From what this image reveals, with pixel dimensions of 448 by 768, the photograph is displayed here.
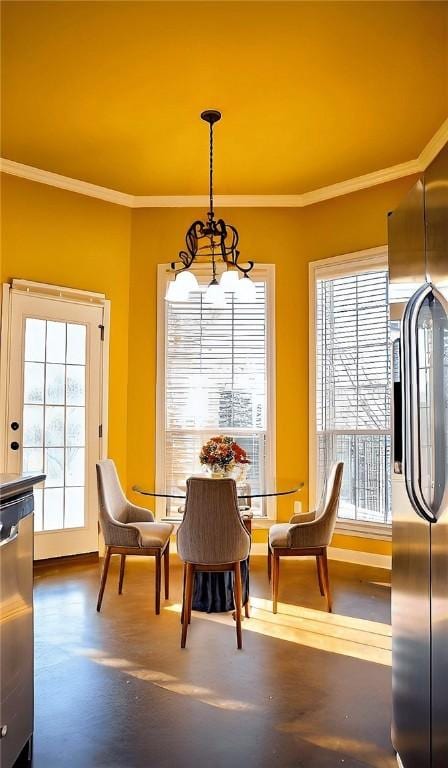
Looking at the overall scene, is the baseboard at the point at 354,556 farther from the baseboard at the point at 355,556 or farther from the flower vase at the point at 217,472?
the flower vase at the point at 217,472

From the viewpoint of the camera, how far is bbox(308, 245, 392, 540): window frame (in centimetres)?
487

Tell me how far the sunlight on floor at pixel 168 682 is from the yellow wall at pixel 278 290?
238 centimetres

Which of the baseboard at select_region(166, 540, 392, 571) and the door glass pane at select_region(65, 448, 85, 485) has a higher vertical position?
the door glass pane at select_region(65, 448, 85, 485)

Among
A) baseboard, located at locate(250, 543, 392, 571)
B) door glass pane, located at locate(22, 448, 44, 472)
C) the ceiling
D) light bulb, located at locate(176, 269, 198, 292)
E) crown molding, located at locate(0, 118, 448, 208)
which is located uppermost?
the ceiling

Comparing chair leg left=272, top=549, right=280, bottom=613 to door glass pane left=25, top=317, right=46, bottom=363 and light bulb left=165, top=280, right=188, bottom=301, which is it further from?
door glass pane left=25, top=317, right=46, bottom=363

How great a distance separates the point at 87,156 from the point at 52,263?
0.91 m

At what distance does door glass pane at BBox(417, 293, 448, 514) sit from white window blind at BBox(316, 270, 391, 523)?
3139 millimetres

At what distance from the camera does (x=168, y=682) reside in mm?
2736

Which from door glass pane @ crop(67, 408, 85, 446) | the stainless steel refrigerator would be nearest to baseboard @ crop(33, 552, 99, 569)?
door glass pane @ crop(67, 408, 85, 446)

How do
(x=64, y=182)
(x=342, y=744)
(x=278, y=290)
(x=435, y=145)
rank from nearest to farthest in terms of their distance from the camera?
(x=342, y=744) → (x=435, y=145) → (x=64, y=182) → (x=278, y=290)

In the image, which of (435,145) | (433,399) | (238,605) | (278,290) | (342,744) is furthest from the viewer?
→ (278,290)

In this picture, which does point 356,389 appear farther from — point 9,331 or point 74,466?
point 9,331

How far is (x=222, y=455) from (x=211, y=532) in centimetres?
62

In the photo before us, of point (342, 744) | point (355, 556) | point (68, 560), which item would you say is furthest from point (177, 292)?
point (355, 556)
